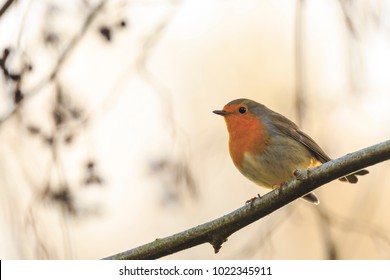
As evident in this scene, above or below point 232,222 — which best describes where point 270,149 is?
above

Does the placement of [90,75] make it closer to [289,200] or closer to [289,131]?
[289,131]

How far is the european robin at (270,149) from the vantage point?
12.1 feet

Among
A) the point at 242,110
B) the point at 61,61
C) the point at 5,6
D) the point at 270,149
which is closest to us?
the point at 5,6

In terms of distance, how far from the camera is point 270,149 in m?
3.77

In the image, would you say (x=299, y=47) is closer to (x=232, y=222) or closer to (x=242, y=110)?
(x=232, y=222)

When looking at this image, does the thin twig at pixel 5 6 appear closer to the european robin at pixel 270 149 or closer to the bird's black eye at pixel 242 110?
the european robin at pixel 270 149

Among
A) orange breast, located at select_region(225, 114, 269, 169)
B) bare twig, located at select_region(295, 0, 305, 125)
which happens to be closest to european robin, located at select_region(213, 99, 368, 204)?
orange breast, located at select_region(225, 114, 269, 169)

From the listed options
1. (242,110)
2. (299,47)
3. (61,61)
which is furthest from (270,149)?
(61,61)

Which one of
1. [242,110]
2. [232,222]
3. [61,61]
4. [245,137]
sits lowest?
[232,222]

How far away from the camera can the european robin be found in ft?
12.1

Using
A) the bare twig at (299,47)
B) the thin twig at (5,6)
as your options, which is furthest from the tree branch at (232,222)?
the thin twig at (5,6)

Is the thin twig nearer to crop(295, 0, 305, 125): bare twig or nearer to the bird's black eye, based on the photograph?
crop(295, 0, 305, 125): bare twig
